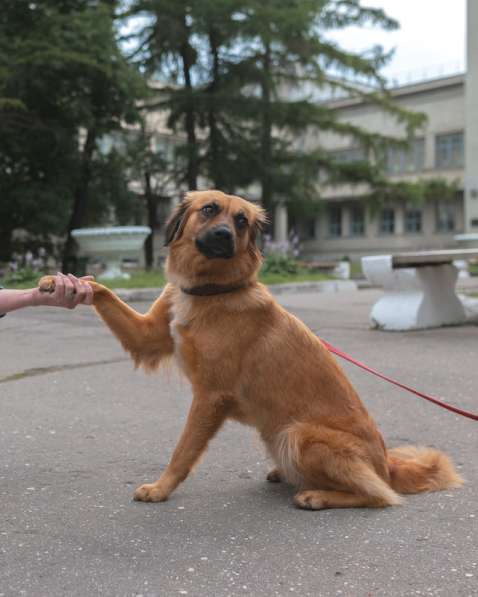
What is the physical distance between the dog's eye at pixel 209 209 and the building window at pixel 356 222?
50.2m

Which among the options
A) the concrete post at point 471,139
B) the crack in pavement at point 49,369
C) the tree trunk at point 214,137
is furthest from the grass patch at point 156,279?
the concrete post at point 471,139

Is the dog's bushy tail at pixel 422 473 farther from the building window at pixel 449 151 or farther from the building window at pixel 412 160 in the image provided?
the building window at pixel 412 160

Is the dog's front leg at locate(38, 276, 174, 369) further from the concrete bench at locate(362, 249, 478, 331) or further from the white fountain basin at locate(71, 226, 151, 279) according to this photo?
the white fountain basin at locate(71, 226, 151, 279)

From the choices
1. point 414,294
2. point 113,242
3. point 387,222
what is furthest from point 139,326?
point 387,222

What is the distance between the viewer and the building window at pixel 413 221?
48719 mm

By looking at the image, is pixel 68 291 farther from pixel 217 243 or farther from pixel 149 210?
pixel 149 210

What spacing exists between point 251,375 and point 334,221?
172 ft

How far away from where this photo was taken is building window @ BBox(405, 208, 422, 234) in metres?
48.7

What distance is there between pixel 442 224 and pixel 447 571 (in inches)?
1885

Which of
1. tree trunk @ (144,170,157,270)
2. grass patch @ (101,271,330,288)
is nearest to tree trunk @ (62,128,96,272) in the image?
grass patch @ (101,271,330,288)

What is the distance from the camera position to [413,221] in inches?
1933

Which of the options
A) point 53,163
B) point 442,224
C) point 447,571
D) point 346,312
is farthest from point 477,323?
point 442,224

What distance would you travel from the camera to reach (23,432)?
396 cm

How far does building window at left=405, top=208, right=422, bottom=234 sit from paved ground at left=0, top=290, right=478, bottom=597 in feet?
149
